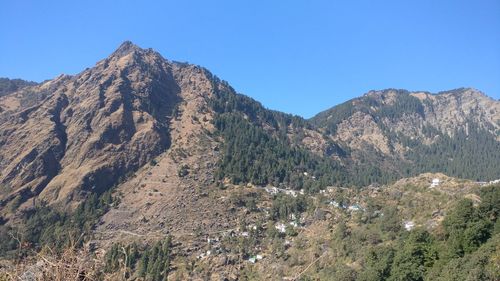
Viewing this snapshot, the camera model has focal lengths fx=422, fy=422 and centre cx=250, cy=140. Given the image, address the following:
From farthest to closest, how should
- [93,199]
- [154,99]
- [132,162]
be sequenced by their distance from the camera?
[154,99] → [132,162] → [93,199]

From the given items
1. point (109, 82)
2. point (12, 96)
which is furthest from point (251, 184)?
point (12, 96)

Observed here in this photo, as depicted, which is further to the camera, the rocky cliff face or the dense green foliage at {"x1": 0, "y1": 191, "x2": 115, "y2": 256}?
the rocky cliff face

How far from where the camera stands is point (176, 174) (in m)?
105

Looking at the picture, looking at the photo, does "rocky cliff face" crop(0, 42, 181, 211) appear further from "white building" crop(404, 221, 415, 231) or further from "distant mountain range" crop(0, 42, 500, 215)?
"white building" crop(404, 221, 415, 231)

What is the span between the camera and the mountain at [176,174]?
2726 inches

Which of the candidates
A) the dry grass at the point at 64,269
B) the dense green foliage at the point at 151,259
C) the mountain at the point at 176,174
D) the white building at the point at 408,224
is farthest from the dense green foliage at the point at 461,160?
the dry grass at the point at 64,269

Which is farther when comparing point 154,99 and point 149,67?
point 149,67

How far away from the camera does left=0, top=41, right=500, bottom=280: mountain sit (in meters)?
69.2

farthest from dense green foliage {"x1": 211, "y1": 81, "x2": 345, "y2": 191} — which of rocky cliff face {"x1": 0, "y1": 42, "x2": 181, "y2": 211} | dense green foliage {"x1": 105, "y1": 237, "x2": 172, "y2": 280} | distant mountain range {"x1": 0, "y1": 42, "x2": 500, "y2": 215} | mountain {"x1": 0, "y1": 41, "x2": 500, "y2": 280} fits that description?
dense green foliage {"x1": 105, "y1": 237, "x2": 172, "y2": 280}

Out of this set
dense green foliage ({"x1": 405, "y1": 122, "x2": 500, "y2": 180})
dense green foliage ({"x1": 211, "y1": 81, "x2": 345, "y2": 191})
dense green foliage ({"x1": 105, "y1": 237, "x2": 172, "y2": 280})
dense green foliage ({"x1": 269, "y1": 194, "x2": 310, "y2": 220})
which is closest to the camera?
dense green foliage ({"x1": 105, "y1": 237, "x2": 172, "y2": 280})

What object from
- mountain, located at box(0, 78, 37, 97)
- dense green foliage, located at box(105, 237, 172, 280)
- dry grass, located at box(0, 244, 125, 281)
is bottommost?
dense green foliage, located at box(105, 237, 172, 280)

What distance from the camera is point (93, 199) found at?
97688mm

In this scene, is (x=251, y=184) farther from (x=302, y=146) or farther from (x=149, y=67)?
(x=149, y=67)

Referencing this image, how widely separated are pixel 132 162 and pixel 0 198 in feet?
103
